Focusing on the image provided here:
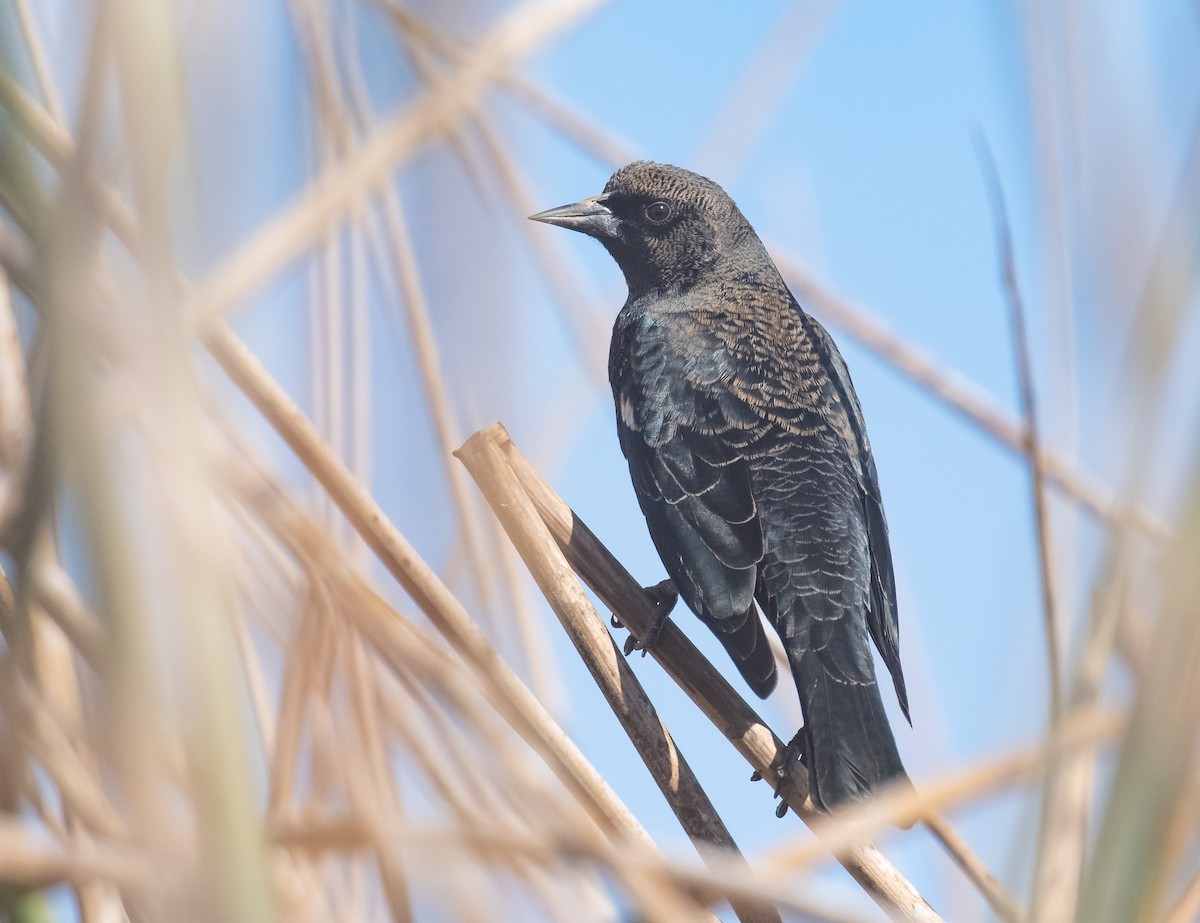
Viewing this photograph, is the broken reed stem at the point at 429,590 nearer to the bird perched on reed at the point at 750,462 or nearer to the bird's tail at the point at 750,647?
the bird perched on reed at the point at 750,462

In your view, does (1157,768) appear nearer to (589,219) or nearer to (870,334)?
(870,334)

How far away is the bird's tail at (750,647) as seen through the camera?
2.47 meters

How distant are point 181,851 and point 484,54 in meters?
1.76

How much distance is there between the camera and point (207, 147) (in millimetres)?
1375

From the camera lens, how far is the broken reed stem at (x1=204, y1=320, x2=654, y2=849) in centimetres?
157

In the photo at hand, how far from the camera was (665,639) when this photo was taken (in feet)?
7.83

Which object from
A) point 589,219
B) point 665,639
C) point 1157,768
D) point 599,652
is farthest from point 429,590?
point 589,219

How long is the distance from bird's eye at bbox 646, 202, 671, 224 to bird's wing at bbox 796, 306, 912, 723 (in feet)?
1.97

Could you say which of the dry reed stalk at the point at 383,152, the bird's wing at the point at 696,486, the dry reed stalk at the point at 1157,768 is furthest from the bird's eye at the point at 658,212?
the dry reed stalk at the point at 1157,768

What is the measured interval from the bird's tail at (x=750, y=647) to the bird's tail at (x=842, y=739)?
0.23 feet

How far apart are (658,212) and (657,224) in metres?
0.05

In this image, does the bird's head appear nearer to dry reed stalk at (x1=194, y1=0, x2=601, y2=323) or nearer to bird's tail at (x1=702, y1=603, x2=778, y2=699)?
dry reed stalk at (x1=194, y1=0, x2=601, y2=323)

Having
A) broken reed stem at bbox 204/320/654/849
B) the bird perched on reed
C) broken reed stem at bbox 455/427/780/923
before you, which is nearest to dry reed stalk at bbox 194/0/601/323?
broken reed stem at bbox 204/320/654/849

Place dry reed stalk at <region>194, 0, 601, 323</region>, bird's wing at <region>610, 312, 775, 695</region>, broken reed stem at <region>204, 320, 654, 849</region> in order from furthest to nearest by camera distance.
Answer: bird's wing at <region>610, 312, 775, 695</region> < dry reed stalk at <region>194, 0, 601, 323</region> < broken reed stem at <region>204, 320, 654, 849</region>
